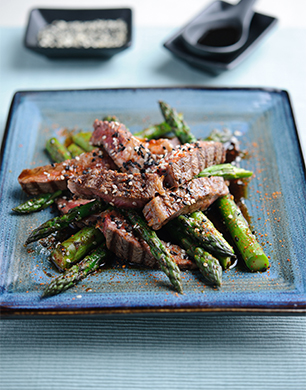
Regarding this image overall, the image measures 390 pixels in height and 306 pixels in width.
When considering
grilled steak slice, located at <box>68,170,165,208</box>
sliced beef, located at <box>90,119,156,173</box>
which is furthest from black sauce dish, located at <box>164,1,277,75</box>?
grilled steak slice, located at <box>68,170,165,208</box>

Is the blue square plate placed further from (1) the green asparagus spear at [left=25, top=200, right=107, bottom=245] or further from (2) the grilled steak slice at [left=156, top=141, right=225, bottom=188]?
(2) the grilled steak slice at [left=156, top=141, right=225, bottom=188]

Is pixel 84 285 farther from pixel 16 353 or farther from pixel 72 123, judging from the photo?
pixel 72 123

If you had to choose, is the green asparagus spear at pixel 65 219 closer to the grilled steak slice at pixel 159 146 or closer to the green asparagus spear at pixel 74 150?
the grilled steak slice at pixel 159 146

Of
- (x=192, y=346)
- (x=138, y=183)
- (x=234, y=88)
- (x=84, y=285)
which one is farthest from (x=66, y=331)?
(x=234, y=88)

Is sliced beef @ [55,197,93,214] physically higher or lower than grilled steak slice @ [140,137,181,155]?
lower

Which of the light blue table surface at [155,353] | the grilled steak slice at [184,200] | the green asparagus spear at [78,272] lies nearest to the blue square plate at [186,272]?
the green asparagus spear at [78,272]

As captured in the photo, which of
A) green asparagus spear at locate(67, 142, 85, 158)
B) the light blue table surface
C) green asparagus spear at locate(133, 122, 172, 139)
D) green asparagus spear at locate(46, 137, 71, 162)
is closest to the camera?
the light blue table surface
